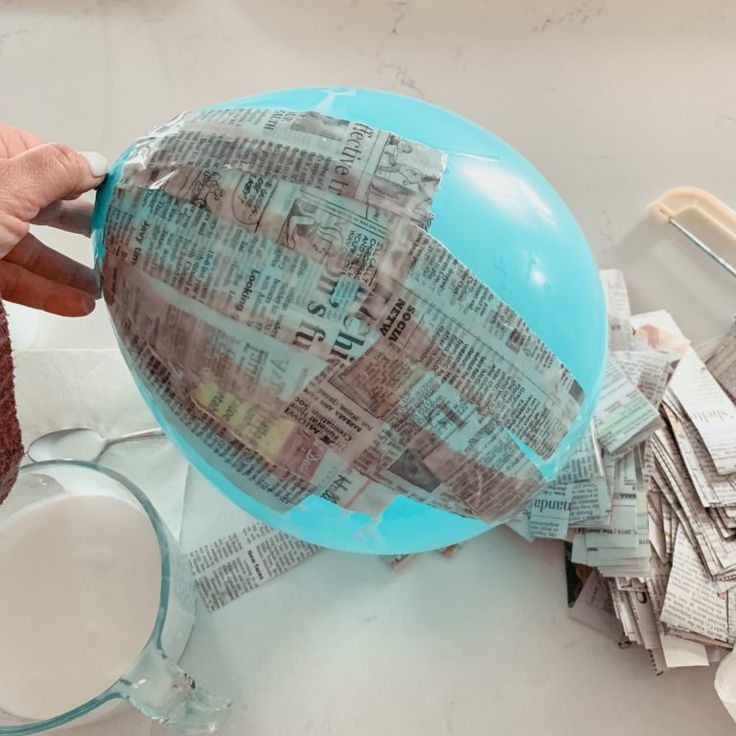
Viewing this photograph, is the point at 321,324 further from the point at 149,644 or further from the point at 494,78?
the point at 494,78

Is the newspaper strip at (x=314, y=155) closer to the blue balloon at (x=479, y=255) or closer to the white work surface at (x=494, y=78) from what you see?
the blue balloon at (x=479, y=255)

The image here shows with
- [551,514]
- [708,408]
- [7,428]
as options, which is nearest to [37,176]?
[7,428]

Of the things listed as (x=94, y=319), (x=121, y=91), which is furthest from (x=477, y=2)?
(x=94, y=319)

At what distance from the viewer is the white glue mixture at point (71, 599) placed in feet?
1.50

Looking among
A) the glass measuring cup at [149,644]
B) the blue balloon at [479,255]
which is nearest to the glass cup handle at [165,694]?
the glass measuring cup at [149,644]

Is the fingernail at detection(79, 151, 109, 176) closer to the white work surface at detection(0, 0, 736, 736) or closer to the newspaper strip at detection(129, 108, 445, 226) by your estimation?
the newspaper strip at detection(129, 108, 445, 226)

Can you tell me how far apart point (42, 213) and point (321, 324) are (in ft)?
0.69

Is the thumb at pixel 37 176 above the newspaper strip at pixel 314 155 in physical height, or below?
below

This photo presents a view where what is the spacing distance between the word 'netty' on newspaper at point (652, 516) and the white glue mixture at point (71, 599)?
0.97 feet

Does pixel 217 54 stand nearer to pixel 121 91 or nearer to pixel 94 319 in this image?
pixel 121 91

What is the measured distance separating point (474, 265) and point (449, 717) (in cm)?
37

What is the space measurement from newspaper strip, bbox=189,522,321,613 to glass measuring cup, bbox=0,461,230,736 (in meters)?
0.03

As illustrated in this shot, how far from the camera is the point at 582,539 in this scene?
56 centimetres

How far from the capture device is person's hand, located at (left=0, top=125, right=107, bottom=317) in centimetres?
37
